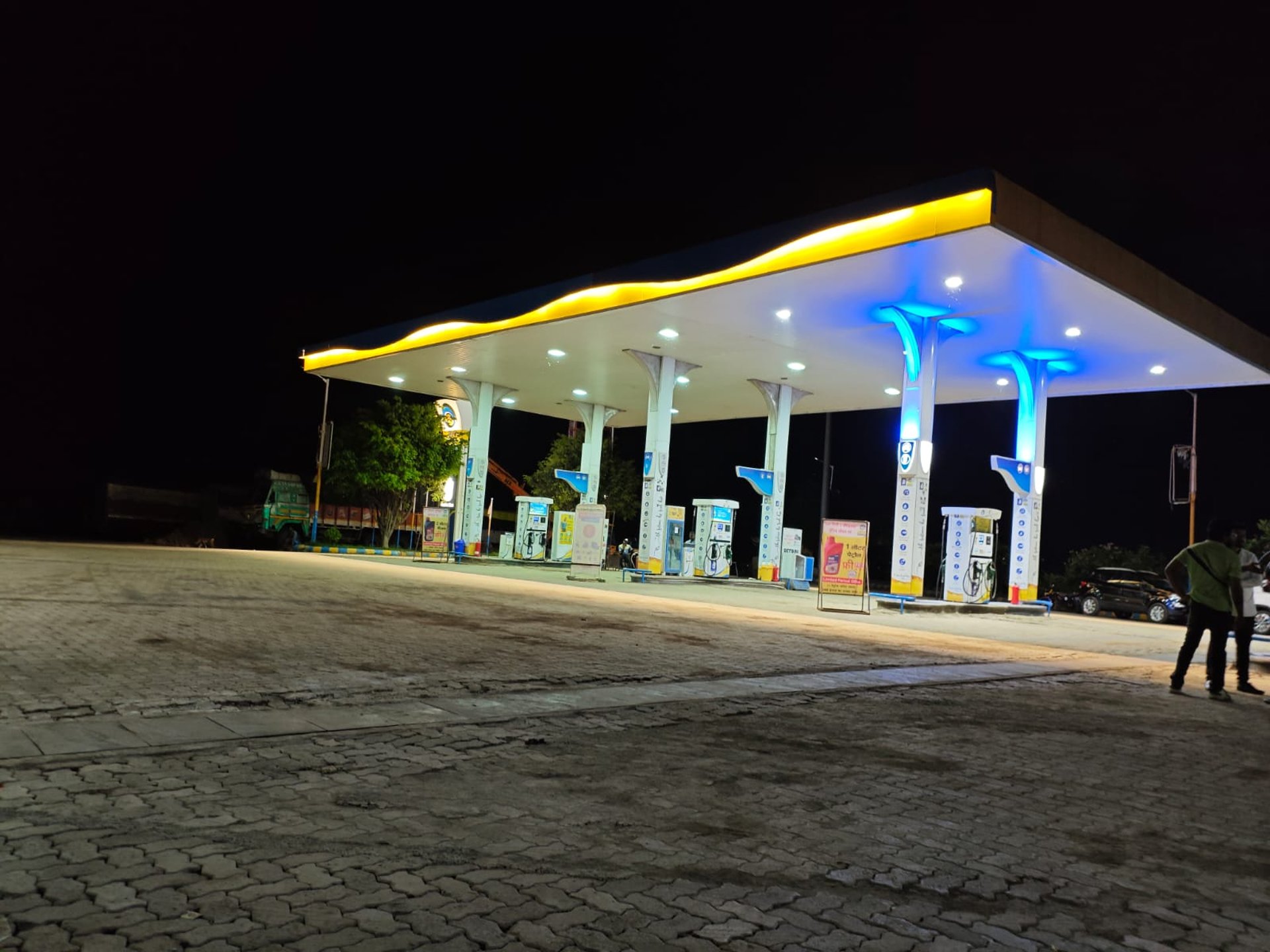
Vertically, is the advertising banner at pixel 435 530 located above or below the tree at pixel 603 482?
below

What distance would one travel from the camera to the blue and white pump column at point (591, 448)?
3331 centimetres

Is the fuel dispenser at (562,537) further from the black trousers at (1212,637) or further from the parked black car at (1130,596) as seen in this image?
the black trousers at (1212,637)

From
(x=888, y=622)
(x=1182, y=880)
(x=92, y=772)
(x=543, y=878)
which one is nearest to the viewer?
(x=543, y=878)

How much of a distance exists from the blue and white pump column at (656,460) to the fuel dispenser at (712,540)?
1660 mm

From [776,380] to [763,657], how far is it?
2194 cm

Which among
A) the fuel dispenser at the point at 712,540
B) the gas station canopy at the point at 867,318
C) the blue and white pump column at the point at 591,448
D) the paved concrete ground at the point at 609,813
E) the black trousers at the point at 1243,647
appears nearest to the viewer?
the paved concrete ground at the point at 609,813

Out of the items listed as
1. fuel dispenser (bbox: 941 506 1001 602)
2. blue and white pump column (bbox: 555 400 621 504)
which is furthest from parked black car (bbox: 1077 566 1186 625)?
blue and white pump column (bbox: 555 400 621 504)

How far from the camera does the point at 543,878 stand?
3217 millimetres

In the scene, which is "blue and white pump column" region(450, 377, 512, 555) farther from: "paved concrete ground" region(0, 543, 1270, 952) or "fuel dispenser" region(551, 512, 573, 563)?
"paved concrete ground" region(0, 543, 1270, 952)

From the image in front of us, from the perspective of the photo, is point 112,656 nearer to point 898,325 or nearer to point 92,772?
point 92,772

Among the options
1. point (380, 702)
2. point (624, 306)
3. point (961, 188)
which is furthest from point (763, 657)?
Answer: point (624, 306)

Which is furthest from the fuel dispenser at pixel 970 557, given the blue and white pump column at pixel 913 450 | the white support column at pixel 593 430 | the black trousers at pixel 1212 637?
the white support column at pixel 593 430

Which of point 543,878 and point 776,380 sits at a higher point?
point 776,380

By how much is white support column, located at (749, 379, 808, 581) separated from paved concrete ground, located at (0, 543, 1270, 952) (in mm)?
21524
